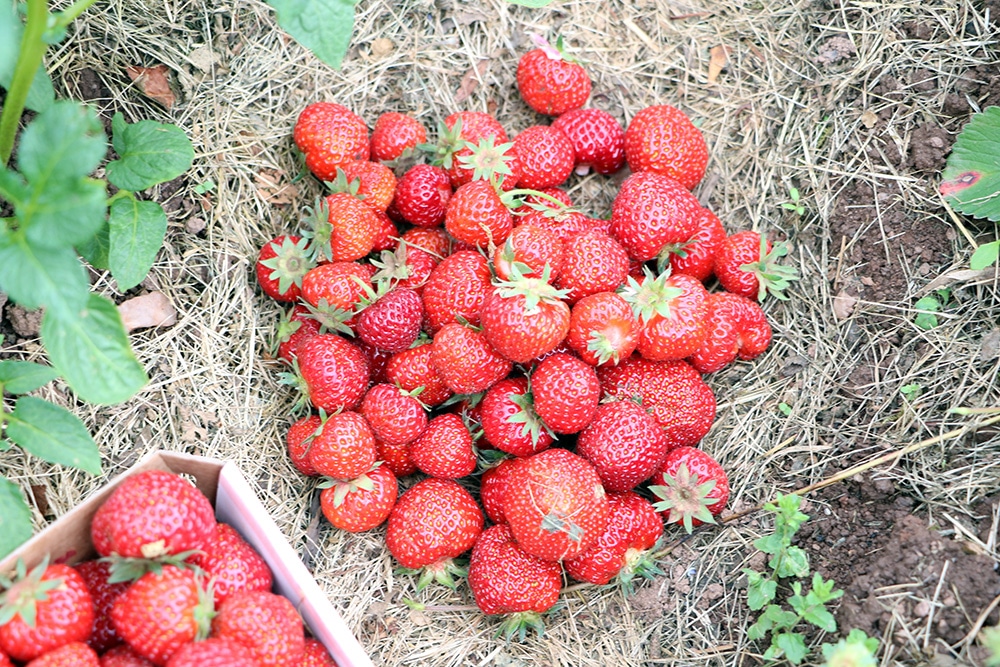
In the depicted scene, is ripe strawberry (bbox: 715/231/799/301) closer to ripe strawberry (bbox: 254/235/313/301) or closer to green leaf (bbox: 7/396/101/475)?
ripe strawberry (bbox: 254/235/313/301)

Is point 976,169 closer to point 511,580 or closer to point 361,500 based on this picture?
point 511,580

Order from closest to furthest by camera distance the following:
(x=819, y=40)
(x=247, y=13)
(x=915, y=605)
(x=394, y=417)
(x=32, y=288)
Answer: (x=32, y=288) < (x=915, y=605) < (x=394, y=417) < (x=247, y=13) < (x=819, y=40)

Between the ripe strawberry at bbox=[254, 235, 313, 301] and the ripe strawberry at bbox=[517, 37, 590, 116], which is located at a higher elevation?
the ripe strawberry at bbox=[517, 37, 590, 116]

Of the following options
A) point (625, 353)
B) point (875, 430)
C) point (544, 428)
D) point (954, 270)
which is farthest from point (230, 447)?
point (954, 270)

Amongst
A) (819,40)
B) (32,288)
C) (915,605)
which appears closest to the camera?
(32,288)

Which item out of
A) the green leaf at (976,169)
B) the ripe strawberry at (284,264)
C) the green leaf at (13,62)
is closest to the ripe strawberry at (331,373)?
the ripe strawberry at (284,264)

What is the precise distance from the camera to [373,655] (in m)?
2.32

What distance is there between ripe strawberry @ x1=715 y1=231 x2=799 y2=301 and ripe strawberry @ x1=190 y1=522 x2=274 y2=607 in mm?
1618

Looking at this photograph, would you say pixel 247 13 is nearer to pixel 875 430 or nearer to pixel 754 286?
pixel 754 286

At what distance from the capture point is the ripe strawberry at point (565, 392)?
87.8 inches

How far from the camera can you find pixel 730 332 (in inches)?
96.3

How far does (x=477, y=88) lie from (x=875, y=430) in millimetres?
1677

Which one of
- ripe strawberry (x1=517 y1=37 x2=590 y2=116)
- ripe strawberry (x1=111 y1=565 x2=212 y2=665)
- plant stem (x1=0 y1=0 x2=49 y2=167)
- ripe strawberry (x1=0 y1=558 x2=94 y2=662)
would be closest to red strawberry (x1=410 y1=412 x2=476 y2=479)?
ripe strawberry (x1=111 y1=565 x2=212 y2=665)

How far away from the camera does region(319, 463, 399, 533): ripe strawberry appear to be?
2330mm
